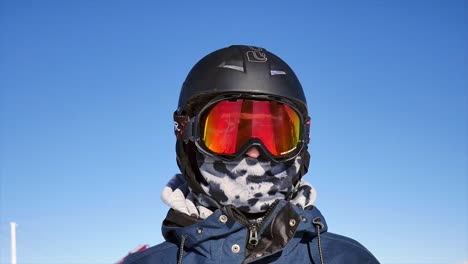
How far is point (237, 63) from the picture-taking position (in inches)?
201

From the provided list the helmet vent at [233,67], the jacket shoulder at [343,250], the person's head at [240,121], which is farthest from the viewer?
the helmet vent at [233,67]

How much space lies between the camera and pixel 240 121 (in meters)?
4.75

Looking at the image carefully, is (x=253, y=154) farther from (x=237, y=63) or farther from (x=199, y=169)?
(x=237, y=63)

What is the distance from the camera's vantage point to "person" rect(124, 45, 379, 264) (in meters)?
4.09

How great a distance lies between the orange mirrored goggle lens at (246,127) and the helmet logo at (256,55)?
0.52 meters

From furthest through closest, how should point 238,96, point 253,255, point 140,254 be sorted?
point 238,96 < point 140,254 < point 253,255

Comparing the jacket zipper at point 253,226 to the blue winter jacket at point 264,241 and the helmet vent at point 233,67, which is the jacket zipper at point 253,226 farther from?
the helmet vent at point 233,67

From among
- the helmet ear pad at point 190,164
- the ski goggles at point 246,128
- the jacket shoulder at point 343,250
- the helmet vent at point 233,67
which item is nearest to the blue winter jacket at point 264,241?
the jacket shoulder at point 343,250

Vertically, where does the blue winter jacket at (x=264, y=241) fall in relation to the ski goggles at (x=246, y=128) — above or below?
below

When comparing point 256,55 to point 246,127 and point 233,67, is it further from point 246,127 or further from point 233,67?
point 246,127

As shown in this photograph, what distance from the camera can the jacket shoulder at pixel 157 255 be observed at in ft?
14.3

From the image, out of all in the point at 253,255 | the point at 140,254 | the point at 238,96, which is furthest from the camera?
the point at 238,96

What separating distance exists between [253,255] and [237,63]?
73.1 inches

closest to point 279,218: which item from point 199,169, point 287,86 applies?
point 199,169
